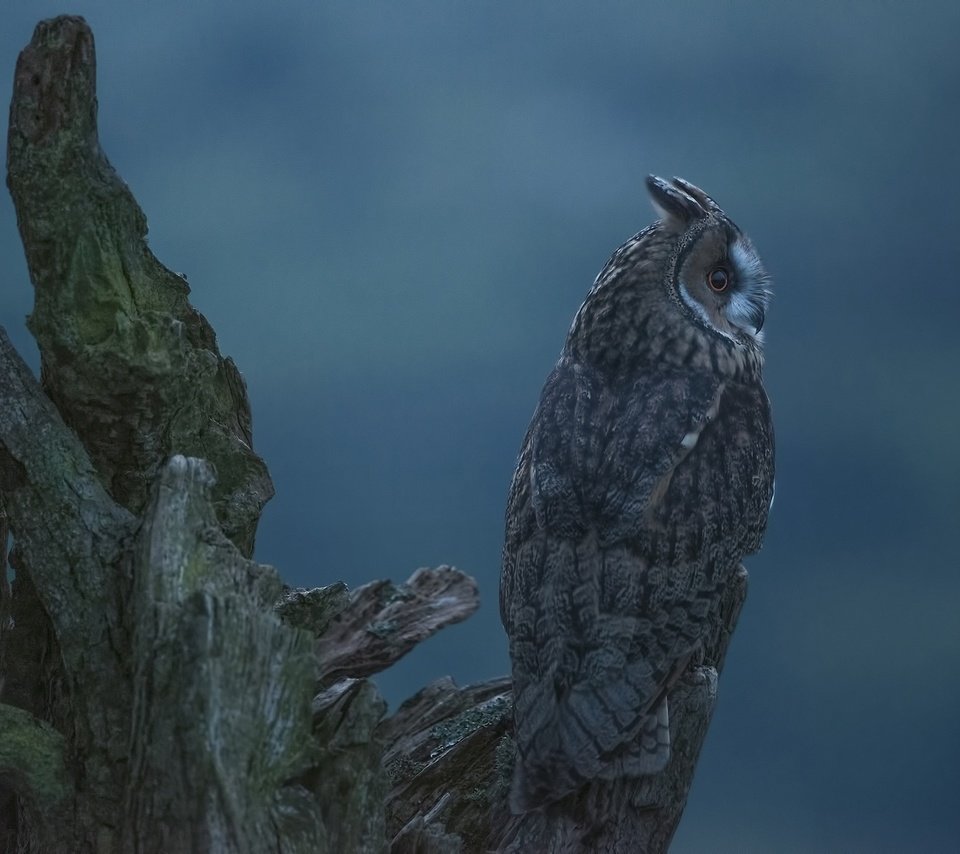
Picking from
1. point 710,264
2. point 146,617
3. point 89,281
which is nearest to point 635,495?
point 710,264

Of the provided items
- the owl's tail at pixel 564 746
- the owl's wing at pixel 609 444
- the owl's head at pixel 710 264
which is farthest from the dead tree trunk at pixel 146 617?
the owl's head at pixel 710 264

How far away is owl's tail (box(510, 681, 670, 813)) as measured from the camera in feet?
10.5

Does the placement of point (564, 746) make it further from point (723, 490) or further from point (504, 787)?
point (723, 490)

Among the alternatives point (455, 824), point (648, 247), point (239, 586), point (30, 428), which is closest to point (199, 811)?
point (239, 586)

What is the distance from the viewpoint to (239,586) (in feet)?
9.05

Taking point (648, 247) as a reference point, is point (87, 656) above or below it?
below

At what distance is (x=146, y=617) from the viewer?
2645 millimetres

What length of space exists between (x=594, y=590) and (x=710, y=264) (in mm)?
1180

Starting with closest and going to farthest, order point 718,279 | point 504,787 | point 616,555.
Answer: point 616,555 → point 504,787 → point 718,279

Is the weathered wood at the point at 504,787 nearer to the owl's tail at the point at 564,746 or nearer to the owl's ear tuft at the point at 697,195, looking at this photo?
the owl's tail at the point at 564,746

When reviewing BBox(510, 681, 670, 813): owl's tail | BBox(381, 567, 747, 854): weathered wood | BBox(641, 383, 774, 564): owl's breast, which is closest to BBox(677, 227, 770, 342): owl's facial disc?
BBox(641, 383, 774, 564): owl's breast

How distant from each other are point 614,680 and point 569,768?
0.90 feet

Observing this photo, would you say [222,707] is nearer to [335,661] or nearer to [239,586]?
[239,586]

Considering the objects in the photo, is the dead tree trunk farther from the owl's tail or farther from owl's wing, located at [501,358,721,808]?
owl's wing, located at [501,358,721,808]
